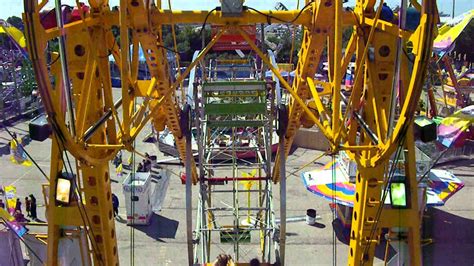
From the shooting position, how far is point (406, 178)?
741cm

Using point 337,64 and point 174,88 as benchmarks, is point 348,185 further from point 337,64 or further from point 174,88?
point 337,64

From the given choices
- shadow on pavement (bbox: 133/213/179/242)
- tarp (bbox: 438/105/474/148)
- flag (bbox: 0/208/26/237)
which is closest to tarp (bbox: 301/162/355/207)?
tarp (bbox: 438/105/474/148)

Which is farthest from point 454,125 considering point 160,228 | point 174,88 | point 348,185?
point 174,88

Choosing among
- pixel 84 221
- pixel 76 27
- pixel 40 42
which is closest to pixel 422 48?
pixel 40 42

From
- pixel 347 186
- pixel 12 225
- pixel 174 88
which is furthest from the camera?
pixel 347 186

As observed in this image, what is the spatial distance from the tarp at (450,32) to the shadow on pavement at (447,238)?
743cm

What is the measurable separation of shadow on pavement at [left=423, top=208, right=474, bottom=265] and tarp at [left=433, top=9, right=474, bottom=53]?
24.4ft

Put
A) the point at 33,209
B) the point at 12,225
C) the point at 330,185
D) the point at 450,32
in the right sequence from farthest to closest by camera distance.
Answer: the point at 450,32
the point at 33,209
the point at 330,185
the point at 12,225

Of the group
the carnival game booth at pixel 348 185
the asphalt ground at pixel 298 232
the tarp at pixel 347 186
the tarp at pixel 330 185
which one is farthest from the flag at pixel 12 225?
the tarp at pixel 330 185

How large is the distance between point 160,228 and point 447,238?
9.98 m

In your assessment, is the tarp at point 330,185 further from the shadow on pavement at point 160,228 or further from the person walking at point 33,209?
the person walking at point 33,209

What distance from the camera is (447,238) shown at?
16719 millimetres

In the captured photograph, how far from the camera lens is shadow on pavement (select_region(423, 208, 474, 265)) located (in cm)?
1540

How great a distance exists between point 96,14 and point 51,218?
3237mm
